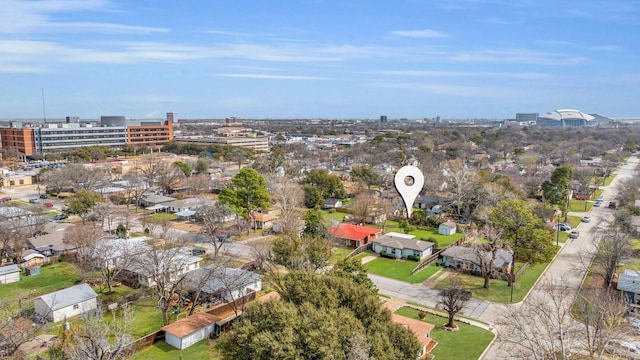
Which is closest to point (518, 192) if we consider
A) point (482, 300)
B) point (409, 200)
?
point (409, 200)

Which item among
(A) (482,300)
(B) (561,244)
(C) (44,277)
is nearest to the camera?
(A) (482,300)

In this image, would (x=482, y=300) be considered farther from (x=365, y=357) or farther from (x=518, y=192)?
(x=518, y=192)

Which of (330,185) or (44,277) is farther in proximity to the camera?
(330,185)

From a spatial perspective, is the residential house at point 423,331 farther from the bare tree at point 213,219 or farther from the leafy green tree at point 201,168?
the leafy green tree at point 201,168

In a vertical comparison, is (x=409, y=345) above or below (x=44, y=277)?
above

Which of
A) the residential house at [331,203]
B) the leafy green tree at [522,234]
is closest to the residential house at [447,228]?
the leafy green tree at [522,234]

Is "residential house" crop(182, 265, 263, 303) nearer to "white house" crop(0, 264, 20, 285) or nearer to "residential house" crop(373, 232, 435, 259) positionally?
"white house" crop(0, 264, 20, 285)

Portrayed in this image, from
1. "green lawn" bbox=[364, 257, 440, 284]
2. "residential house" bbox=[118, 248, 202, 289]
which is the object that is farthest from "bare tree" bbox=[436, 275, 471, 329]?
"residential house" bbox=[118, 248, 202, 289]
